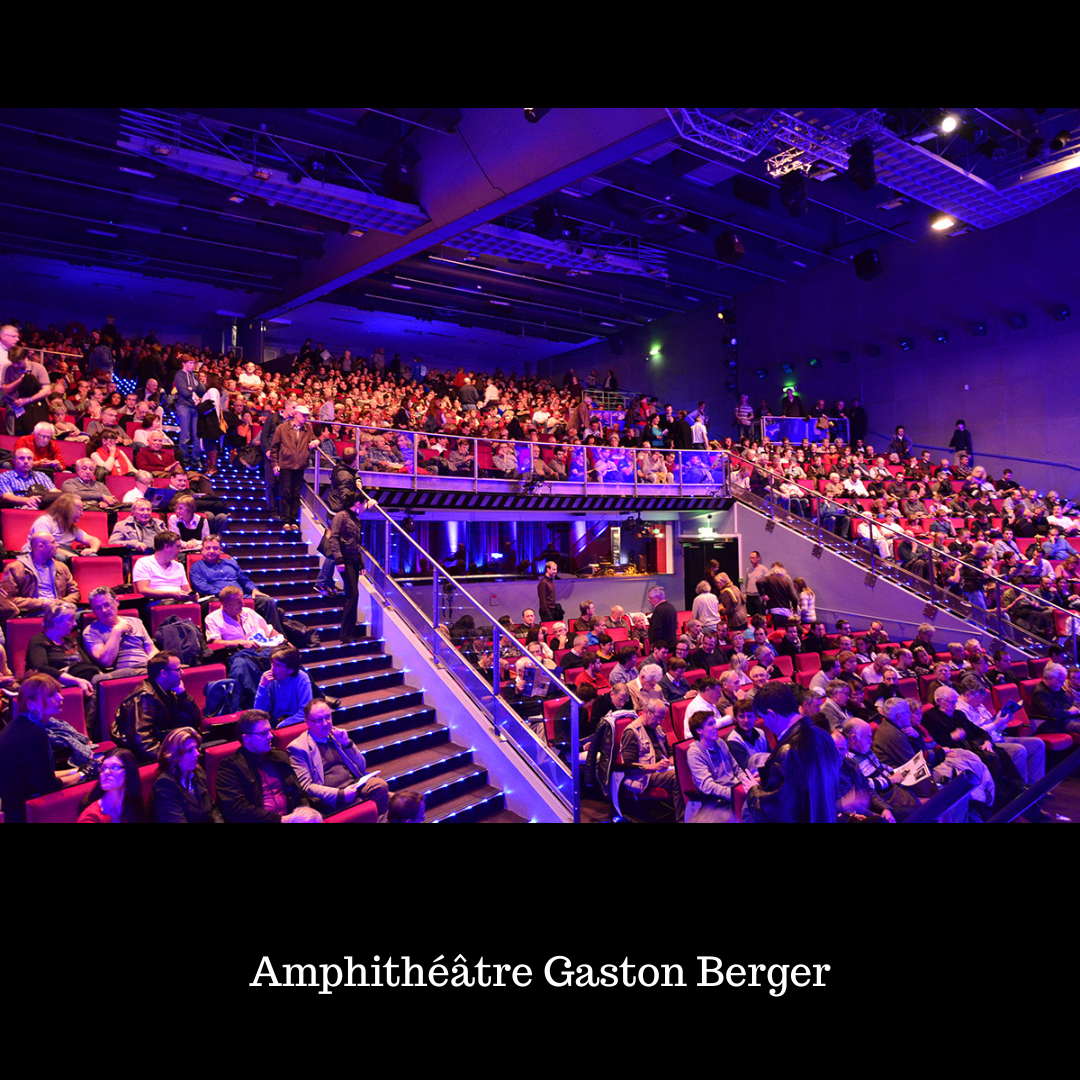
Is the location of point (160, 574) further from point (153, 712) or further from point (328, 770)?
point (328, 770)

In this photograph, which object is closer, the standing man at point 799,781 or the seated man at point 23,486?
the standing man at point 799,781

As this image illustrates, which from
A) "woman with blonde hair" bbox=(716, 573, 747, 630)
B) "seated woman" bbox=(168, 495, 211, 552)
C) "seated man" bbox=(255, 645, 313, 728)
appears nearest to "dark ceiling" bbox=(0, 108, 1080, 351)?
"seated woman" bbox=(168, 495, 211, 552)

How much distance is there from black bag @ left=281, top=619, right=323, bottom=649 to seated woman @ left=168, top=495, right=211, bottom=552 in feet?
3.78

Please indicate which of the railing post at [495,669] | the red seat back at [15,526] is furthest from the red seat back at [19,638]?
the railing post at [495,669]

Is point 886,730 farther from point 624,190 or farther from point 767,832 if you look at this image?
point 624,190

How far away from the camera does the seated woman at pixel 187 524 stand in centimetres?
645

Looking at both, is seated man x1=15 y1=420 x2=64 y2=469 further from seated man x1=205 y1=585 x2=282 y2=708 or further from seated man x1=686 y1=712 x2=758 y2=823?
seated man x1=686 y1=712 x2=758 y2=823

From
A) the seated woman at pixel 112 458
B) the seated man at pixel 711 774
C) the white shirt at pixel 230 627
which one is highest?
the seated woman at pixel 112 458

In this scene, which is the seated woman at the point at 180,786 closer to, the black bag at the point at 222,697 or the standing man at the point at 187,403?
the black bag at the point at 222,697

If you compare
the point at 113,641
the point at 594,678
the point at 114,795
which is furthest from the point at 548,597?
the point at 114,795

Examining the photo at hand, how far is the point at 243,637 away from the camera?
18.0 feet

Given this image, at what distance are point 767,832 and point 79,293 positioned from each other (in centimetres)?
1866

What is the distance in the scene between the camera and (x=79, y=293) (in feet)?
52.6

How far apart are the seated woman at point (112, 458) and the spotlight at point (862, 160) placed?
10.1m
